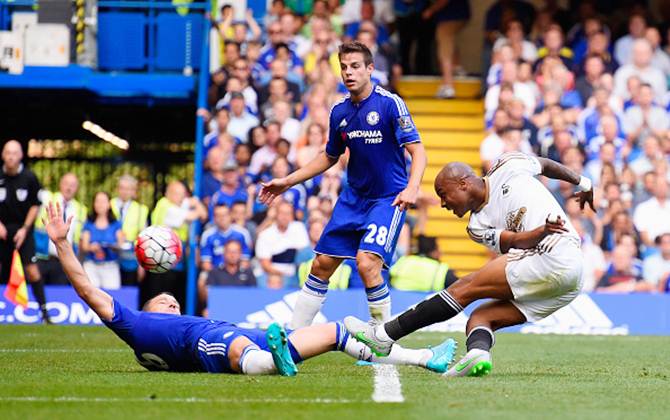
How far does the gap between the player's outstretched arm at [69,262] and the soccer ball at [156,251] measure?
3.09m

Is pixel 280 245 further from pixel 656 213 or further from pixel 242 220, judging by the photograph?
pixel 656 213

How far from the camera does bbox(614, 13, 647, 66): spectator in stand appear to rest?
20.2 m

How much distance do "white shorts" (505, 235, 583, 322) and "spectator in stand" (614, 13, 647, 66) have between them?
11736mm

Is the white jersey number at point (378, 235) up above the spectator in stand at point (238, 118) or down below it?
above

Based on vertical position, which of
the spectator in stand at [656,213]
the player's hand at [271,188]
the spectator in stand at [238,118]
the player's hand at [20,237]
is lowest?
the player's hand at [20,237]

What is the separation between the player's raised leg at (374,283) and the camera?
10.2 meters

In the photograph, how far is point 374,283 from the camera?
10328 millimetres

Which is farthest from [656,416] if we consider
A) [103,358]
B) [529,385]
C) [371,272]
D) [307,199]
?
[307,199]

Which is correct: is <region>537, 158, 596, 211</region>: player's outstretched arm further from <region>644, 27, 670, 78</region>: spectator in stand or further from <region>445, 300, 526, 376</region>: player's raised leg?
<region>644, 27, 670, 78</region>: spectator in stand

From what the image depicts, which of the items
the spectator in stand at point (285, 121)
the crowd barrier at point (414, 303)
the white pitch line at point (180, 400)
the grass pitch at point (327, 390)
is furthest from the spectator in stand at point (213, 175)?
the white pitch line at point (180, 400)

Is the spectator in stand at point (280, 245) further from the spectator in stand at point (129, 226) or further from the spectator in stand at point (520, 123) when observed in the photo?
the spectator in stand at point (520, 123)

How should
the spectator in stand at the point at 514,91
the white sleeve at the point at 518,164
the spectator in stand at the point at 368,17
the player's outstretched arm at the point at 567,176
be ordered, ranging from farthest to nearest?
the spectator in stand at the point at 368,17
the spectator in stand at the point at 514,91
the player's outstretched arm at the point at 567,176
the white sleeve at the point at 518,164

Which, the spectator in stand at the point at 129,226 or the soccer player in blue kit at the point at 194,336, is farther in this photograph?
the spectator in stand at the point at 129,226

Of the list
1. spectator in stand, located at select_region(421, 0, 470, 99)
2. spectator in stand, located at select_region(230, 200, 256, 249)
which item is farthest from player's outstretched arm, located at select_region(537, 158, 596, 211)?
spectator in stand, located at select_region(421, 0, 470, 99)
